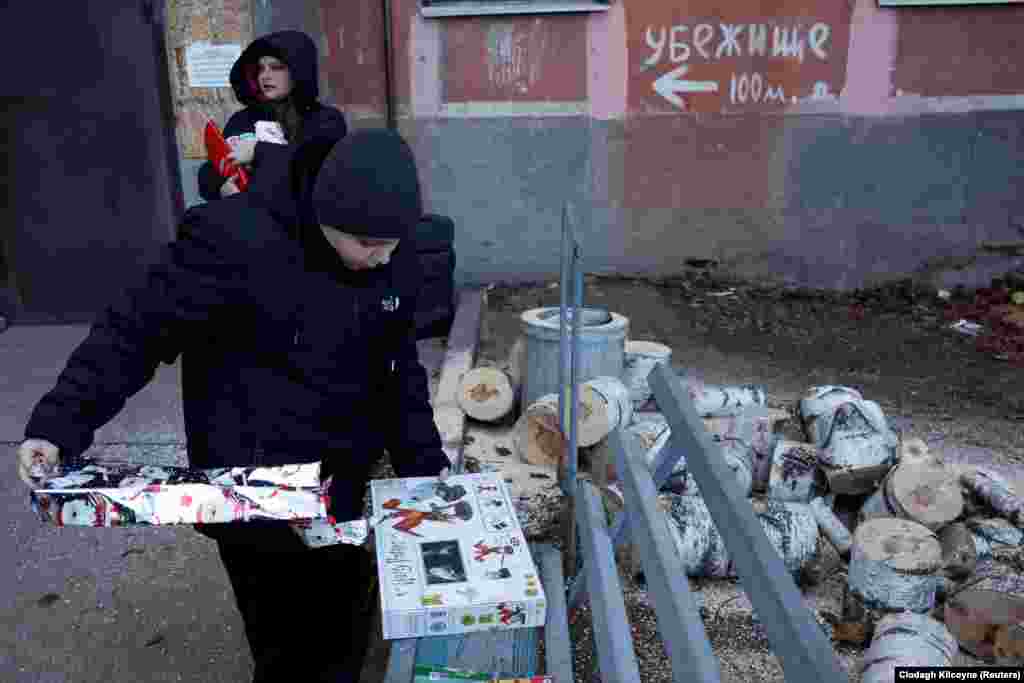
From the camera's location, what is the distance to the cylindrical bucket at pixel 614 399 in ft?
11.9

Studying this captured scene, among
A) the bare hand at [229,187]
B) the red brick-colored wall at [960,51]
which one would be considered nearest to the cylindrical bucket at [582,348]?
the bare hand at [229,187]

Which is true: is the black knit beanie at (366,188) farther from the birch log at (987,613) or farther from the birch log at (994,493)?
the birch log at (994,493)

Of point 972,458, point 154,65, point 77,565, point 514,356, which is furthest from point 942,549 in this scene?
point 154,65

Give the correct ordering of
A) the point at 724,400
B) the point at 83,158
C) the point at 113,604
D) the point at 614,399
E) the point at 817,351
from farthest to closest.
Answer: the point at 817,351 < the point at 83,158 < the point at 724,400 < the point at 614,399 < the point at 113,604

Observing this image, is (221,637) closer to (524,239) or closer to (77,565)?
(77,565)

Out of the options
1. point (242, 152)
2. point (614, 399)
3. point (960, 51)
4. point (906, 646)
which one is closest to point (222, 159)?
point (242, 152)

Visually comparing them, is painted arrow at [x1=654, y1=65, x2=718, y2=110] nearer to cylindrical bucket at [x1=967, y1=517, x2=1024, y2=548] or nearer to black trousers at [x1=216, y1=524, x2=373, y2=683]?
cylindrical bucket at [x1=967, y1=517, x2=1024, y2=548]

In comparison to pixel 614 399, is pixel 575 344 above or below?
above

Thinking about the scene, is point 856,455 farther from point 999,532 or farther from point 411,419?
point 411,419

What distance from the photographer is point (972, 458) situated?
156 inches

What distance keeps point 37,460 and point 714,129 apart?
5.17 m

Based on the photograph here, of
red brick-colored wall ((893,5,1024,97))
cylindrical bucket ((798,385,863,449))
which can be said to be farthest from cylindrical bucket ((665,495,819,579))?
red brick-colored wall ((893,5,1024,97))

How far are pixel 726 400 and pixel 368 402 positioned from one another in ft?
7.88

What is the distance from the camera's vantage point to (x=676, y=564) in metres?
1.69
